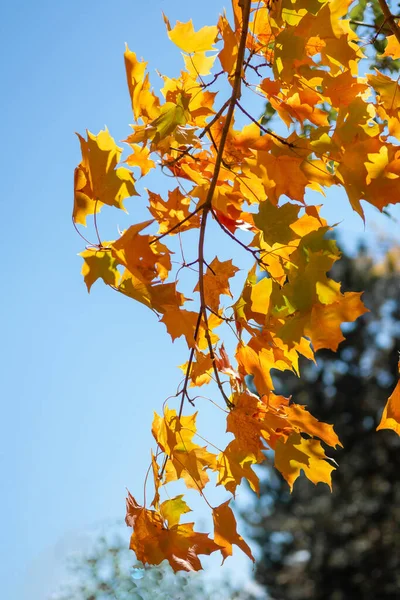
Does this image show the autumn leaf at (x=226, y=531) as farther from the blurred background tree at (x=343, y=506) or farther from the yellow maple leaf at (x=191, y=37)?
the blurred background tree at (x=343, y=506)

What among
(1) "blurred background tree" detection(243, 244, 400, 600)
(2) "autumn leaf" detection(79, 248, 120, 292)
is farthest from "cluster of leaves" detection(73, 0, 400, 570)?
(1) "blurred background tree" detection(243, 244, 400, 600)

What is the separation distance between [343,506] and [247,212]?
7.68 metres

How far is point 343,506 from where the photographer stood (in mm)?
8102

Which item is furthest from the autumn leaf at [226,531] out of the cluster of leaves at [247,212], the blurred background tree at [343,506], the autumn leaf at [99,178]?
the blurred background tree at [343,506]

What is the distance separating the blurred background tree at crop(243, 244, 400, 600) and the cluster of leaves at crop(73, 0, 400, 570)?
706cm

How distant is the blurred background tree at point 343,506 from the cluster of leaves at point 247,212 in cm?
706

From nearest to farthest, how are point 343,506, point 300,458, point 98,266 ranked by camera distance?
point 98,266
point 300,458
point 343,506

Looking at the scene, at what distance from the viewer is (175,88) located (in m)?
0.88

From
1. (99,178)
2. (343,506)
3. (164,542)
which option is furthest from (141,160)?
(343,506)

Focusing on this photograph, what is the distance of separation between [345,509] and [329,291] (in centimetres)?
778

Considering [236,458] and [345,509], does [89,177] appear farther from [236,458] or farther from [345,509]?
[345,509]

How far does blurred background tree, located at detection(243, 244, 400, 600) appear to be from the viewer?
314 inches

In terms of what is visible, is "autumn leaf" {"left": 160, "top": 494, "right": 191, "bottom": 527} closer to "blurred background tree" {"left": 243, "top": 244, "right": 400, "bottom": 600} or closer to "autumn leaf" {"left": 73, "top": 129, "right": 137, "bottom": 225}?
"autumn leaf" {"left": 73, "top": 129, "right": 137, "bottom": 225}

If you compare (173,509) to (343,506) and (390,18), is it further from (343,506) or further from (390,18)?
(343,506)
